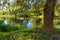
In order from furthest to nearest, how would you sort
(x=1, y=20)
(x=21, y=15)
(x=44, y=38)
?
(x=1, y=20), (x=21, y=15), (x=44, y=38)

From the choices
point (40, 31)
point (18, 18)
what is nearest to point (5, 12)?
point (18, 18)

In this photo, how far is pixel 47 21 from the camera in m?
4.20

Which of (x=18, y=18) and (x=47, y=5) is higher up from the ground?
(x=47, y=5)

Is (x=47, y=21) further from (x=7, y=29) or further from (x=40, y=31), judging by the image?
(x=7, y=29)

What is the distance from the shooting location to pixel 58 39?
12.9 ft

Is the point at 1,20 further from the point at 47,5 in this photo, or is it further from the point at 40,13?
the point at 47,5

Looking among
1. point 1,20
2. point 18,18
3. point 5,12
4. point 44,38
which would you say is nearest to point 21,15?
point 18,18

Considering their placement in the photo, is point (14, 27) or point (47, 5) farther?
point (14, 27)

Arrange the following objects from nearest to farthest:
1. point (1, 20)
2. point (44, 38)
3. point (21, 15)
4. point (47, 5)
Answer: point (44, 38) < point (47, 5) < point (21, 15) < point (1, 20)

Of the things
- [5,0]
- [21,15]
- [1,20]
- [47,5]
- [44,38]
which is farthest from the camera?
[1,20]

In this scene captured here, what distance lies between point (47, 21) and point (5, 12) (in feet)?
4.35

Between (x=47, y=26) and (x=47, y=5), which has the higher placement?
(x=47, y=5)

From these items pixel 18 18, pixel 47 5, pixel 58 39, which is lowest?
pixel 58 39

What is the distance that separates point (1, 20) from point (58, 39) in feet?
6.76
